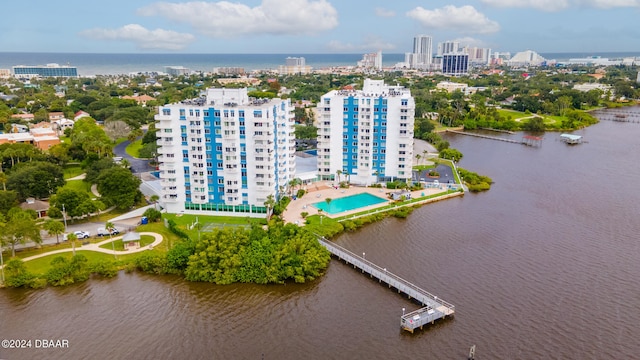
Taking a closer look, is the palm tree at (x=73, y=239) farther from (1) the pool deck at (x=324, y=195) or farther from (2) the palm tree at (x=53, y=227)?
(1) the pool deck at (x=324, y=195)

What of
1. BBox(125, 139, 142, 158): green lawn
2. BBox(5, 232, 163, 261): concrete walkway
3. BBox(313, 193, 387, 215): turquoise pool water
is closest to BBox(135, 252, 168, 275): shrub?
BBox(5, 232, 163, 261): concrete walkway

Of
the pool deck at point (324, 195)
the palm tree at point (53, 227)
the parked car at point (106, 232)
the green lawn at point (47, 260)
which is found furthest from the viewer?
the pool deck at point (324, 195)

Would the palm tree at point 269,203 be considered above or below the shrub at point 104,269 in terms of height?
above

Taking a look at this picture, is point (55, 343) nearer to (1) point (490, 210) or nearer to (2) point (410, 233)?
(2) point (410, 233)

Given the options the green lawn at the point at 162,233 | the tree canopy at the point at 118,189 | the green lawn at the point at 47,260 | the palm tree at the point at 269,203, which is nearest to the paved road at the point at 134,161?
the tree canopy at the point at 118,189

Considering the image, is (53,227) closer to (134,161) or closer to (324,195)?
(324,195)

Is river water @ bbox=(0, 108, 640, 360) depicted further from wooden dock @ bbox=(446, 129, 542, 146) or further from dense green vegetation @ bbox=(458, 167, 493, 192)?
wooden dock @ bbox=(446, 129, 542, 146)

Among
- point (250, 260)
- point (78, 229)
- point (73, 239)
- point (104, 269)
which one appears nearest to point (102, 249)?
point (73, 239)
